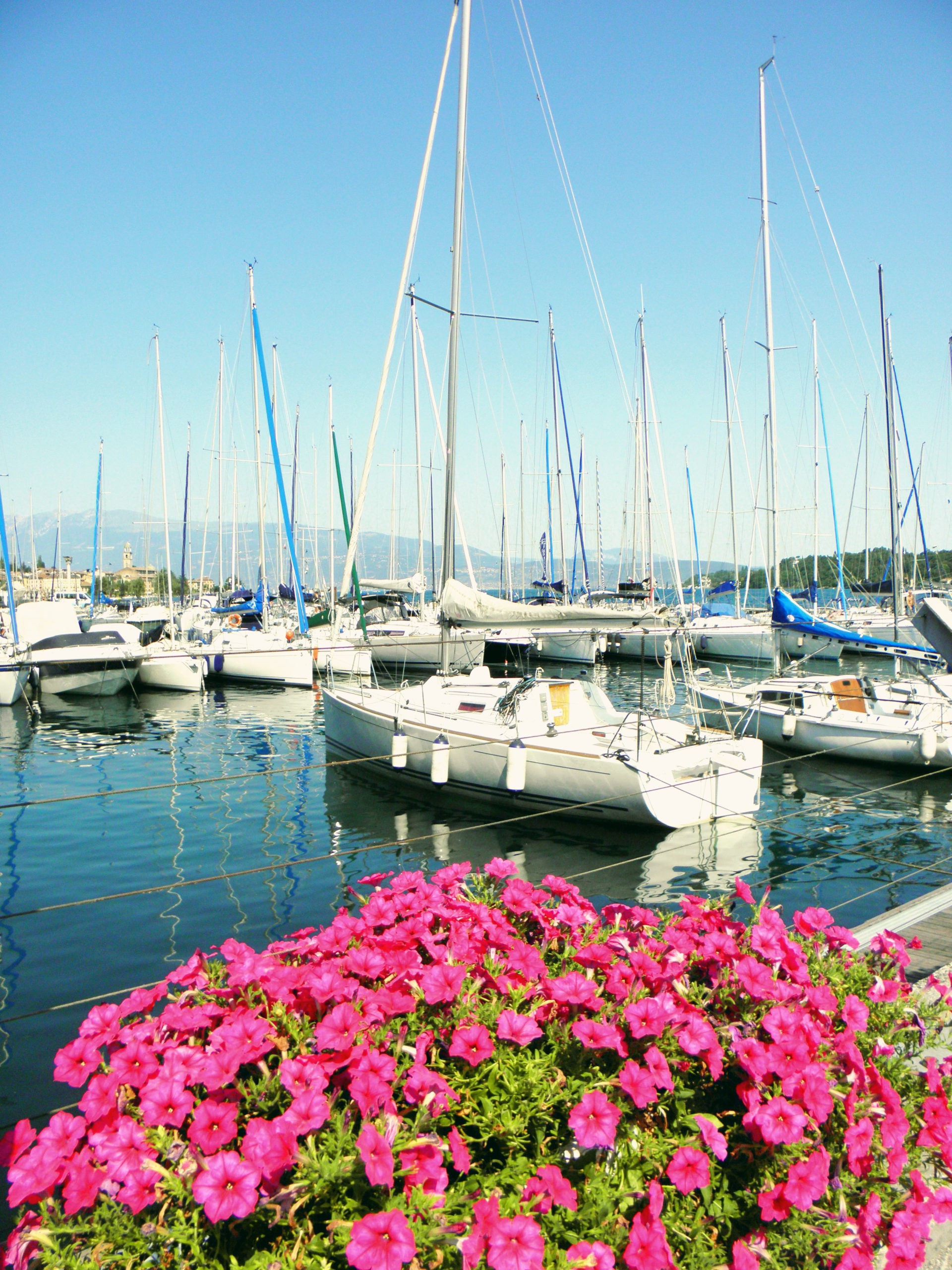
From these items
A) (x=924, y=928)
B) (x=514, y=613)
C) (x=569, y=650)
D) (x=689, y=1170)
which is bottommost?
(x=924, y=928)

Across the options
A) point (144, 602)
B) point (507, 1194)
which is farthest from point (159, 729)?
point (144, 602)

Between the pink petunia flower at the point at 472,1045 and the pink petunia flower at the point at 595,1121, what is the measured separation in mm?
282

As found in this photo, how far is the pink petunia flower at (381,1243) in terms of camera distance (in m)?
1.72

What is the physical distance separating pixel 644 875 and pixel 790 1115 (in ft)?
31.6

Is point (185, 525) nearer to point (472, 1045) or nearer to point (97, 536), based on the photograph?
point (97, 536)

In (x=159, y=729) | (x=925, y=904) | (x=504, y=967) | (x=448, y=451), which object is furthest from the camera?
(x=159, y=729)

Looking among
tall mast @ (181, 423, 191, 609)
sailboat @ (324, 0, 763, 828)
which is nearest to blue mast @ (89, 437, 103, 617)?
tall mast @ (181, 423, 191, 609)

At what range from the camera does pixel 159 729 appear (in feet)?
73.2

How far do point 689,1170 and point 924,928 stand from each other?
161 inches

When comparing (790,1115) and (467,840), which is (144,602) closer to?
(467,840)

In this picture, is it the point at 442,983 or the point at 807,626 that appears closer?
the point at 442,983

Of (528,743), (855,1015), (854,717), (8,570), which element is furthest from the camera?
(8,570)

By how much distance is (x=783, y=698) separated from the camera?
20188mm

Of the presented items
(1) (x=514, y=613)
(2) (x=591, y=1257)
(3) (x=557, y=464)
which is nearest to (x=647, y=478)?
(3) (x=557, y=464)
